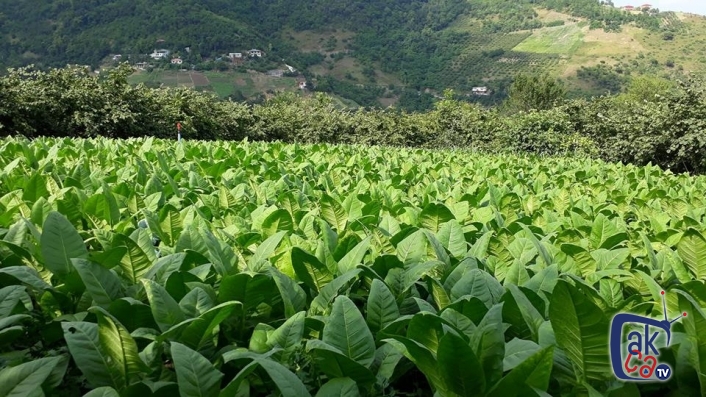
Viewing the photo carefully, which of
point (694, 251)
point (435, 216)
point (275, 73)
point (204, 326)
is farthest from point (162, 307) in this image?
point (275, 73)

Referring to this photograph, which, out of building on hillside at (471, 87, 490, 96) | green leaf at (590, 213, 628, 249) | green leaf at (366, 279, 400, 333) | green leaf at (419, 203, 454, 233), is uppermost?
green leaf at (366, 279, 400, 333)

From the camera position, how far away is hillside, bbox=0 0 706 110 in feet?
302

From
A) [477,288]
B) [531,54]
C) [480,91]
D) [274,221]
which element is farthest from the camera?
[531,54]

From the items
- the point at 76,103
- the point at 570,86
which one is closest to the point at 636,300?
the point at 76,103

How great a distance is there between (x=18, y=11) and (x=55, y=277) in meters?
116

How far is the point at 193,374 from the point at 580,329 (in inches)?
29.4

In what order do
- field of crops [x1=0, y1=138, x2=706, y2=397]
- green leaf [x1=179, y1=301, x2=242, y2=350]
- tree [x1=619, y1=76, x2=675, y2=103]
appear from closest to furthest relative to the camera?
field of crops [x1=0, y1=138, x2=706, y2=397] < green leaf [x1=179, y1=301, x2=242, y2=350] < tree [x1=619, y1=76, x2=675, y2=103]

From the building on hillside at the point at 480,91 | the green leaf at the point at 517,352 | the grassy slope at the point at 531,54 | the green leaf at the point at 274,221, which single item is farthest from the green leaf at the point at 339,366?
the building on hillside at the point at 480,91

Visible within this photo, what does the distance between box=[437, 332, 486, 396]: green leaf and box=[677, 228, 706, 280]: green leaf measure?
1306 mm

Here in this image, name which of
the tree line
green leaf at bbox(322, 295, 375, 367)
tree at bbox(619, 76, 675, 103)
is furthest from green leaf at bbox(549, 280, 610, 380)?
tree at bbox(619, 76, 675, 103)

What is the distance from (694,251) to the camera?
1884 millimetres

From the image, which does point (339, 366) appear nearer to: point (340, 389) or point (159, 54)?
point (340, 389)

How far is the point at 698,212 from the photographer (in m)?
3.19

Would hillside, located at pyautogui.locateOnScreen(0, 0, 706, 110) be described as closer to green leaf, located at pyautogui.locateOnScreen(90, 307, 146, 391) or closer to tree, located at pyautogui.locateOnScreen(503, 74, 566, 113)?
tree, located at pyautogui.locateOnScreen(503, 74, 566, 113)
